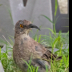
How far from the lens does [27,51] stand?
48 centimetres

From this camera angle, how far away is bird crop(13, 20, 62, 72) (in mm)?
472

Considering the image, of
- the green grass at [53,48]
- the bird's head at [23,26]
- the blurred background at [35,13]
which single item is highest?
the blurred background at [35,13]

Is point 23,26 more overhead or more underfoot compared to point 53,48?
more overhead

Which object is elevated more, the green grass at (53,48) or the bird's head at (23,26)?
the bird's head at (23,26)

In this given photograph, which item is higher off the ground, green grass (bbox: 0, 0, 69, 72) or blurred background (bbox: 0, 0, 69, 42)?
blurred background (bbox: 0, 0, 69, 42)

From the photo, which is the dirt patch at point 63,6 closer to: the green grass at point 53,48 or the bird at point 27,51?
the green grass at point 53,48

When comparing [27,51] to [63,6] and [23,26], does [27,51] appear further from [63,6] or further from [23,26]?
[63,6]

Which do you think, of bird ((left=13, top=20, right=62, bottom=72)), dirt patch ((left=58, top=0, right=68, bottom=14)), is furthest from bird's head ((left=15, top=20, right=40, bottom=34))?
dirt patch ((left=58, top=0, right=68, bottom=14))

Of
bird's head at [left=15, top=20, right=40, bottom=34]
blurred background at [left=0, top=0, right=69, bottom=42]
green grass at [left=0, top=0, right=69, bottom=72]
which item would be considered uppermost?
blurred background at [left=0, top=0, right=69, bottom=42]

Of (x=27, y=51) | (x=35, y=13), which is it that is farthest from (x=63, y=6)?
(x=27, y=51)

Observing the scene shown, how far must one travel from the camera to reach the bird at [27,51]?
1.55 feet

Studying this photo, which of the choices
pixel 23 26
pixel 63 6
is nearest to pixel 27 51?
pixel 23 26

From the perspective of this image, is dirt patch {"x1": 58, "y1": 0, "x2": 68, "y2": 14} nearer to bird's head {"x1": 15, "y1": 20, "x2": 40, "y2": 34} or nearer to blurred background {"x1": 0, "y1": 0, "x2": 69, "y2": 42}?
blurred background {"x1": 0, "y1": 0, "x2": 69, "y2": 42}

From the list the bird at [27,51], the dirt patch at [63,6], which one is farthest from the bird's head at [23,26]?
the dirt patch at [63,6]
